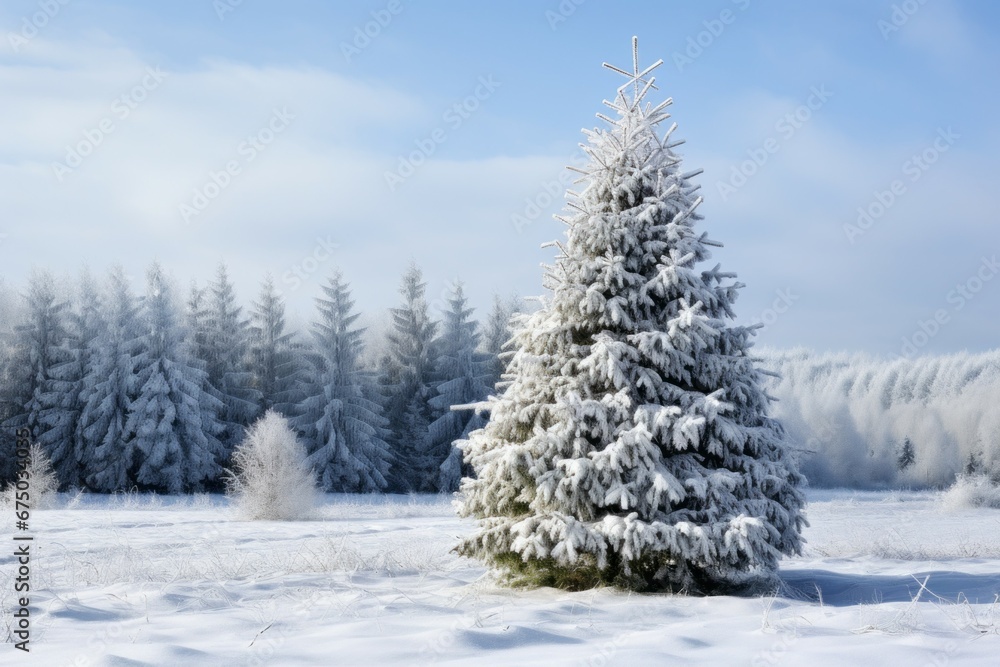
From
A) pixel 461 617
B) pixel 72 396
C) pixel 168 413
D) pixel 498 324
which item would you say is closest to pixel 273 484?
pixel 168 413

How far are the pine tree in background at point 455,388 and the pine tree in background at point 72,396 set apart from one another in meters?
16.1

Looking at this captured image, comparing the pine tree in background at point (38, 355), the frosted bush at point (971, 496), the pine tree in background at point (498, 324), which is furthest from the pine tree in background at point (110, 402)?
the frosted bush at point (971, 496)

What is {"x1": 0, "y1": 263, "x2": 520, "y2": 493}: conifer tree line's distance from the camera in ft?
117

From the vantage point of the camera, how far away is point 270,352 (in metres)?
41.0

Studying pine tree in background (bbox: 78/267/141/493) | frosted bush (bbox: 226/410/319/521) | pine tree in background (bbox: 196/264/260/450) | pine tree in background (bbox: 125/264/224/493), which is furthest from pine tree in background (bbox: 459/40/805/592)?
pine tree in background (bbox: 196/264/260/450)

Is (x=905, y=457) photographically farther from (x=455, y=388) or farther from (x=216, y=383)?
(x=216, y=383)

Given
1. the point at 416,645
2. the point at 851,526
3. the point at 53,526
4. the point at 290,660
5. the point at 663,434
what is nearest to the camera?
the point at 290,660

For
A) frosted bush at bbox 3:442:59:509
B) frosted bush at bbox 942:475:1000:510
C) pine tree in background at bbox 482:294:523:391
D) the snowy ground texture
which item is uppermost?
pine tree in background at bbox 482:294:523:391

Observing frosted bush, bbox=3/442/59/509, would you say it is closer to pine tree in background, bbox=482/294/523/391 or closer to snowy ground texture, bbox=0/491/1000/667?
snowy ground texture, bbox=0/491/1000/667

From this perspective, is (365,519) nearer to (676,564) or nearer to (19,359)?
(676,564)

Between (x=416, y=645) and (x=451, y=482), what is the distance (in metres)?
34.0

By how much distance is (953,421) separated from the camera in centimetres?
6400

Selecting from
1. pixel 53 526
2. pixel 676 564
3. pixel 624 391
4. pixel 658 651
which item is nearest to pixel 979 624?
pixel 658 651

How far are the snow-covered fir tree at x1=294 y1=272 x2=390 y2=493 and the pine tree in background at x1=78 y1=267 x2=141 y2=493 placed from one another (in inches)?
303
